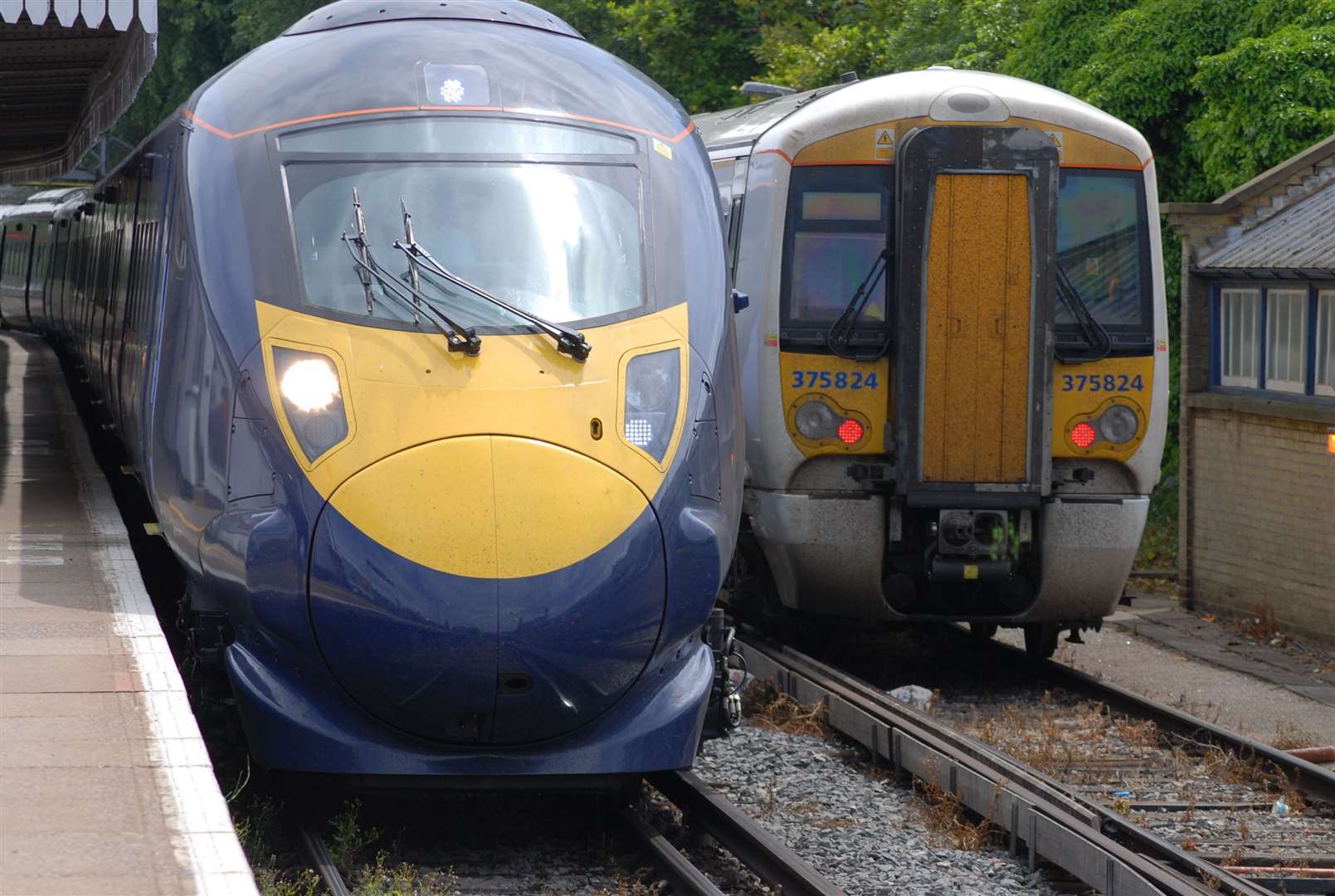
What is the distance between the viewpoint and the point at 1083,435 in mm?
11016

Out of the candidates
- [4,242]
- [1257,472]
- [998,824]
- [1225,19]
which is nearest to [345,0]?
[998,824]

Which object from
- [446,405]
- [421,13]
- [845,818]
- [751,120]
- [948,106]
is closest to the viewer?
[446,405]

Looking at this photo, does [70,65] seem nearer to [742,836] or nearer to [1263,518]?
[1263,518]

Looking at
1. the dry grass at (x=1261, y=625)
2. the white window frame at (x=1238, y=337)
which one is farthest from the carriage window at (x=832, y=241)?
the white window frame at (x=1238, y=337)

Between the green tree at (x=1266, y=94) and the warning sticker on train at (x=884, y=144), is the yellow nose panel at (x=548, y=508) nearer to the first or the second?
the warning sticker on train at (x=884, y=144)

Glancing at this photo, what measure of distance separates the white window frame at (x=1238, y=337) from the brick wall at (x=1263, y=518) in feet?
1.12

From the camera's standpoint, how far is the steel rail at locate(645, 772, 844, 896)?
7.06 meters

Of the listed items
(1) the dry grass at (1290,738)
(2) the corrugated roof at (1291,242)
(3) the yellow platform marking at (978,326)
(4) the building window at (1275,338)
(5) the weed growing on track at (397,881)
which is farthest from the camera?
(2) the corrugated roof at (1291,242)

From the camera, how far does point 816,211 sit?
36.6ft

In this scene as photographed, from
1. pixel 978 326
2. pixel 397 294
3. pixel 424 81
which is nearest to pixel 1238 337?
pixel 978 326

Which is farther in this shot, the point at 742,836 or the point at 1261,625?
the point at 1261,625

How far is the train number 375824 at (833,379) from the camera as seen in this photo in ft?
36.3

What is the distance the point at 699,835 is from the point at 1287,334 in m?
8.14

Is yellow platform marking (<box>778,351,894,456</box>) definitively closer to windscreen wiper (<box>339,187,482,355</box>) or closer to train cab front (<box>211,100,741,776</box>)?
train cab front (<box>211,100,741,776</box>)
